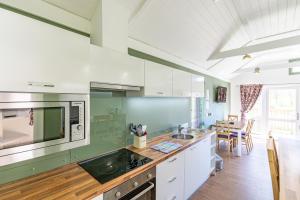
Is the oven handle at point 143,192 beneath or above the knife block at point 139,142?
beneath

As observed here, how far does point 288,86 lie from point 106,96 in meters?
6.27

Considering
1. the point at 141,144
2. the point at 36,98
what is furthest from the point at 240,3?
the point at 36,98

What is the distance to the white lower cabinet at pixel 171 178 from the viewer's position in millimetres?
1617

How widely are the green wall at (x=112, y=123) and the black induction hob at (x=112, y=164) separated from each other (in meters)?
0.11

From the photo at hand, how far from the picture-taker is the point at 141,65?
1696 millimetres

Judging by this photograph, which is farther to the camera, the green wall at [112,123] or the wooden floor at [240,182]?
the wooden floor at [240,182]

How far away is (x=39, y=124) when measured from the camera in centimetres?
103

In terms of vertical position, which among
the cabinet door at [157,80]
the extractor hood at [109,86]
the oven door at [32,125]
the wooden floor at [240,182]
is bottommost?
the wooden floor at [240,182]

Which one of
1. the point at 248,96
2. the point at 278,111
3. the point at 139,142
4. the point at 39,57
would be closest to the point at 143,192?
the point at 139,142

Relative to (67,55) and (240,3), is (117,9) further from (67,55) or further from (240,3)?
(240,3)

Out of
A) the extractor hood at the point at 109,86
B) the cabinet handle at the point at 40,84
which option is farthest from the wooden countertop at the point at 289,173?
the cabinet handle at the point at 40,84

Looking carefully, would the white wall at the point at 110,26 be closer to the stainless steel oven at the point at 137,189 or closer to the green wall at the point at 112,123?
the green wall at the point at 112,123

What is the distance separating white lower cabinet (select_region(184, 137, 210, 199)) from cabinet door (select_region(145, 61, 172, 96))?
88 centimetres

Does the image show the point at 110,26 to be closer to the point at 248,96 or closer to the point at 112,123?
the point at 112,123
